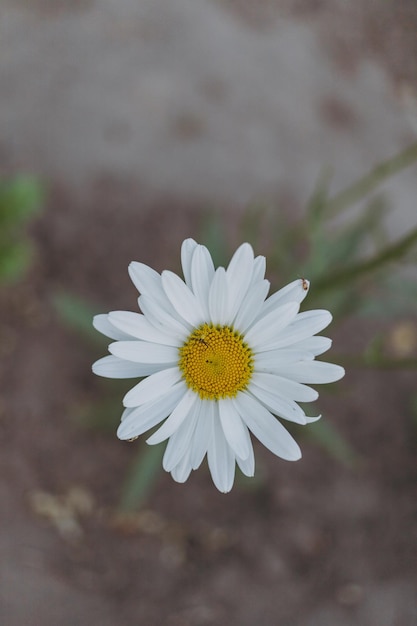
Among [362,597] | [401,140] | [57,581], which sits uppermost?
[401,140]

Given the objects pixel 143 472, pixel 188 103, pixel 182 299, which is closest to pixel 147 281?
pixel 182 299

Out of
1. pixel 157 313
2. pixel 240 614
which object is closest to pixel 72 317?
pixel 157 313

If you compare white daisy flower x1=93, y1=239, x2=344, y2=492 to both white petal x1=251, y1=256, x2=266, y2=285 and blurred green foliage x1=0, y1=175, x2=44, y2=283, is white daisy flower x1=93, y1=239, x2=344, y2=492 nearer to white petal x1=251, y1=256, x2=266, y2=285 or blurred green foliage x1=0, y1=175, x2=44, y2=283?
white petal x1=251, y1=256, x2=266, y2=285

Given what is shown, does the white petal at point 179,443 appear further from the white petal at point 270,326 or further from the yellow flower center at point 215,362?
the white petal at point 270,326

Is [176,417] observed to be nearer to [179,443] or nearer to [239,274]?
[179,443]

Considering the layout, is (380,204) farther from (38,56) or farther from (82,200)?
(38,56)

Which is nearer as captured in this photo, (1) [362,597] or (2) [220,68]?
(1) [362,597]

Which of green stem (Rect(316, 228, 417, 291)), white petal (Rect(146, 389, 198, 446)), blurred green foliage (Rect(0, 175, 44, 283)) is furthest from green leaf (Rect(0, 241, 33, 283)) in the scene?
white petal (Rect(146, 389, 198, 446))
